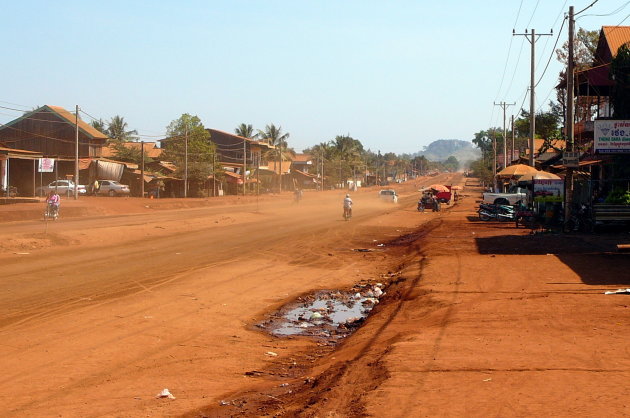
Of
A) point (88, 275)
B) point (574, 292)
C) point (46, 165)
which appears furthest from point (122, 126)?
point (574, 292)

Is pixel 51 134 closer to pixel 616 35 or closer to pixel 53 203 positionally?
pixel 53 203

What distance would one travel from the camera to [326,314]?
14.2 m

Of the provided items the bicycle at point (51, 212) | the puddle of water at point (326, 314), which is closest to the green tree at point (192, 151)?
the bicycle at point (51, 212)

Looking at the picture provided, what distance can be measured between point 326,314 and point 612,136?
→ 17.4 metres

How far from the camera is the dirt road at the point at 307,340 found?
283 inches

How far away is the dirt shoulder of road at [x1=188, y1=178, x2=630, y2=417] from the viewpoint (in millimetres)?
6668

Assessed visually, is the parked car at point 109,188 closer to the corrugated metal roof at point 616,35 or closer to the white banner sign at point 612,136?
the corrugated metal roof at point 616,35

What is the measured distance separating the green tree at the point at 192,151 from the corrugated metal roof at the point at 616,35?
40.3 metres

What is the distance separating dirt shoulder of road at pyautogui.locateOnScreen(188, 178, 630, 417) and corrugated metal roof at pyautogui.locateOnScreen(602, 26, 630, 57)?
1077 inches

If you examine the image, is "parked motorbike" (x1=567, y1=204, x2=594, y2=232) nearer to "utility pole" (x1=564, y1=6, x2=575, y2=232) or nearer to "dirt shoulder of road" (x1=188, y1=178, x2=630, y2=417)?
"utility pole" (x1=564, y1=6, x2=575, y2=232)

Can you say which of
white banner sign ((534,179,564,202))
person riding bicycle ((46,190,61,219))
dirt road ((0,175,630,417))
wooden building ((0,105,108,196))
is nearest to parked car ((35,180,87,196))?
wooden building ((0,105,108,196))

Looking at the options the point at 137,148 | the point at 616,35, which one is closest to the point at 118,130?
the point at 137,148

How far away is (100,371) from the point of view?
28.8 ft

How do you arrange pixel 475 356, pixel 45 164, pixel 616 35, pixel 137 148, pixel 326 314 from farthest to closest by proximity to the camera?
pixel 137 148 → pixel 45 164 → pixel 616 35 → pixel 326 314 → pixel 475 356
